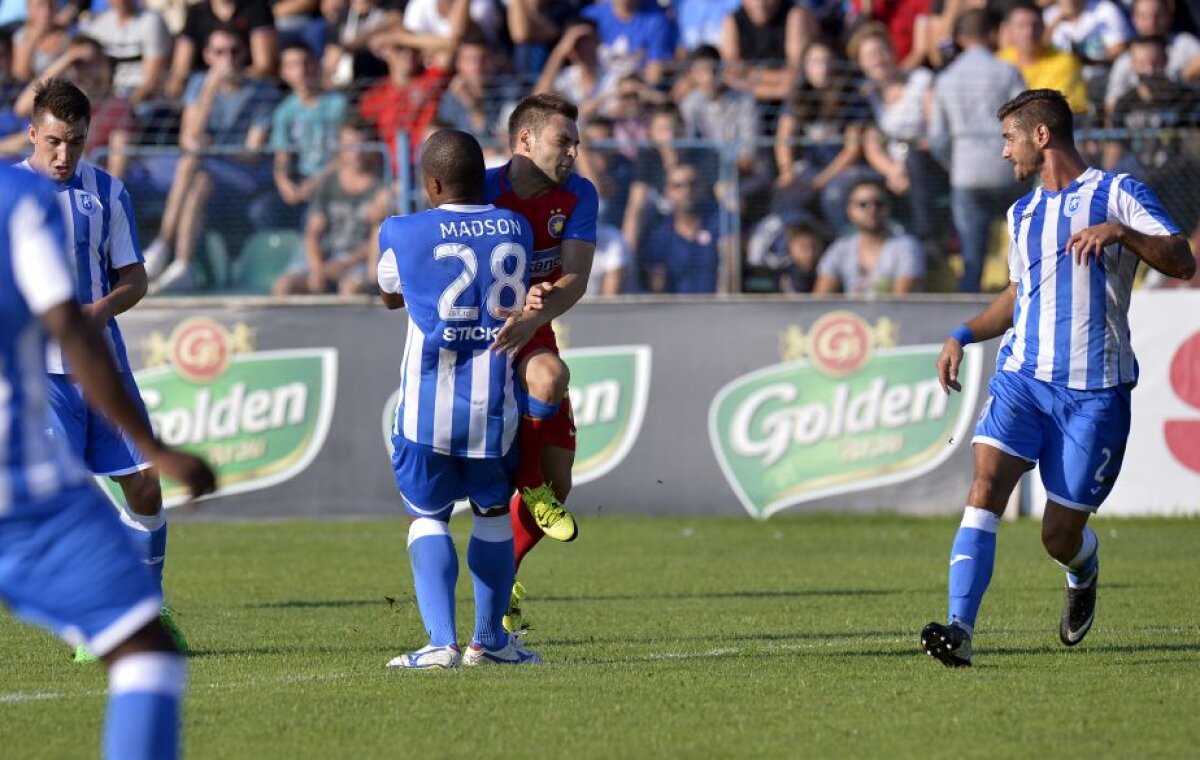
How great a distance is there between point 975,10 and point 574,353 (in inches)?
183

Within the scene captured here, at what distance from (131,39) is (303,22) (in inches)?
69.5

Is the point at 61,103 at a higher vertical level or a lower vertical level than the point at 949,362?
higher

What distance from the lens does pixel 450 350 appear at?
7.22 metres

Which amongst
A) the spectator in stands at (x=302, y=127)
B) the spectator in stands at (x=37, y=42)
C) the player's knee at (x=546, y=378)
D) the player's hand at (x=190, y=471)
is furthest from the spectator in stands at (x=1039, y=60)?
the player's hand at (x=190, y=471)

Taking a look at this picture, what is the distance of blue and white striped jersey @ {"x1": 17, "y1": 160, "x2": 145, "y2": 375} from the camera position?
8023 mm

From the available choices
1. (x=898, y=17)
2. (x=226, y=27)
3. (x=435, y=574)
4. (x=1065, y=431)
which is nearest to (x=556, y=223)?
(x=435, y=574)

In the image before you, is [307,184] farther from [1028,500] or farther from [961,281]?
[1028,500]

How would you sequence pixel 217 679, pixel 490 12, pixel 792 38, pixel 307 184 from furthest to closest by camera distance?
pixel 490 12 < pixel 792 38 < pixel 307 184 < pixel 217 679

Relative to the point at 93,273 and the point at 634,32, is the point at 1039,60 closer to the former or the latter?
the point at 634,32

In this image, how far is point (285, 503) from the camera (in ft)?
49.6

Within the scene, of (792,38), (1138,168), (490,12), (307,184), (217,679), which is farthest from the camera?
(490,12)

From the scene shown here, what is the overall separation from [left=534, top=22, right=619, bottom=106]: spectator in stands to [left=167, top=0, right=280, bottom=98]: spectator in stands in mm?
2669

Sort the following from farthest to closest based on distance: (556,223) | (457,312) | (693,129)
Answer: (693,129), (556,223), (457,312)

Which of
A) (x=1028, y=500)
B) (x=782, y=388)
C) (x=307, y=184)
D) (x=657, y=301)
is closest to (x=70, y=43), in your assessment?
(x=307, y=184)
